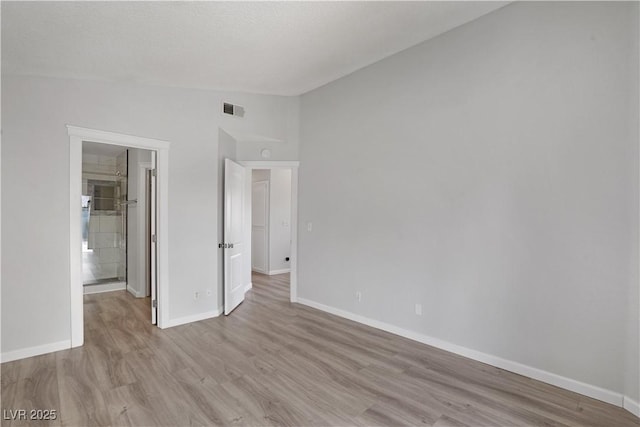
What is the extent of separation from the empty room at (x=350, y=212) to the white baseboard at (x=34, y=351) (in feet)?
0.08

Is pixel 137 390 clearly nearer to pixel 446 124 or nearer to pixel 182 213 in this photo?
pixel 182 213

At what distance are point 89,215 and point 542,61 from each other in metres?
7.00

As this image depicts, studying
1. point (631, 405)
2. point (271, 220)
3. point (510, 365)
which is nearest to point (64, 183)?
point (271, 220)

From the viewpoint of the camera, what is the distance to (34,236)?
121 inches

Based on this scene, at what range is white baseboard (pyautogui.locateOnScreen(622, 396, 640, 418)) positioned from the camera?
2.16m

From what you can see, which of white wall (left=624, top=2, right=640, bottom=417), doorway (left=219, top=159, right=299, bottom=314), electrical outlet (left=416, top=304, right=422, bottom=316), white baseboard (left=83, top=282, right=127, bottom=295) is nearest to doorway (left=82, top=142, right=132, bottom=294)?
white baseboard (left=83, top=282, right=127, bottom=295)

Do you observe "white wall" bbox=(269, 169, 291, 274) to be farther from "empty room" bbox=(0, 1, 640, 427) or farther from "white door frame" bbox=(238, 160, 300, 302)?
"empty room" bbox=(0, 1, 640, 427)

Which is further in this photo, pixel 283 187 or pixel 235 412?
pixel 283 187

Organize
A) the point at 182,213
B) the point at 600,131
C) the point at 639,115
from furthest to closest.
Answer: the point at 182,213
the point at 600,131
the point at 639,115

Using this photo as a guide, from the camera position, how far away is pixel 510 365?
110 inches

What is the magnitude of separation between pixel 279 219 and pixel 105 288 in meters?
3.43

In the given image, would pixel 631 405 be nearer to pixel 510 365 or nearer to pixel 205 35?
pixel 510 365

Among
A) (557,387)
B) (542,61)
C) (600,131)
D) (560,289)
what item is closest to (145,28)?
(542,61)

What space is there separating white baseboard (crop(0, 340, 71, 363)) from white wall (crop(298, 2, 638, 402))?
121 inches
